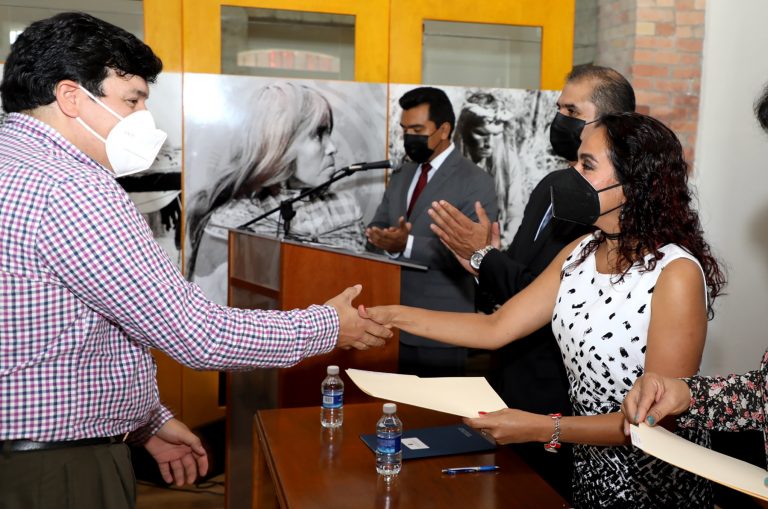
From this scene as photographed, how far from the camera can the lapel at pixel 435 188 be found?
12.5ft

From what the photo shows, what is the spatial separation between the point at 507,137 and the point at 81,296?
367 centimetres

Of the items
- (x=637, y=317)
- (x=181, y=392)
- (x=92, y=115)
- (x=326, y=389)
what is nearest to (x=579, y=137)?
(x=637, y=317)

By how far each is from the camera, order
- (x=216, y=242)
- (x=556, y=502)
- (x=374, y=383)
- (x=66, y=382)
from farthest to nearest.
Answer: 1. (x=216, y=242)
2. (x=374, y=383)
3. (x=556, y=502)
4. (x=66, y=382)

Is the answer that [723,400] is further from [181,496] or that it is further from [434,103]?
[181,496]

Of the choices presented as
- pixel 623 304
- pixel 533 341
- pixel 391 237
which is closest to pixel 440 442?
pixel 623 304

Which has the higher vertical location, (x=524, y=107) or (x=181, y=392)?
(x=524, y=107)

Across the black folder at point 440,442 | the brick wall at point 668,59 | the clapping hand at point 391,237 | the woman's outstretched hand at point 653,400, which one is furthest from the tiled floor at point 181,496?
the brick wall at point 668,59

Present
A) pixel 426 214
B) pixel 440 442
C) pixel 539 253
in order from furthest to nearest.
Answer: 1. pixel 426 214
2. pixel 539 253
3. pixel 440 442

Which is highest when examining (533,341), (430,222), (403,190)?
(403,190)

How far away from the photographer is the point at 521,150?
4.79 metres

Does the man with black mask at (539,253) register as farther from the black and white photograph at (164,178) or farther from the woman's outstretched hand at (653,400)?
the black and white photograph at (164,178)

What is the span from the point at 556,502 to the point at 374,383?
52 centimetres

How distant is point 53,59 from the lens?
1.65 meters

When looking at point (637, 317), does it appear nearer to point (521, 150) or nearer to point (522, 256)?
point (522, 256)
